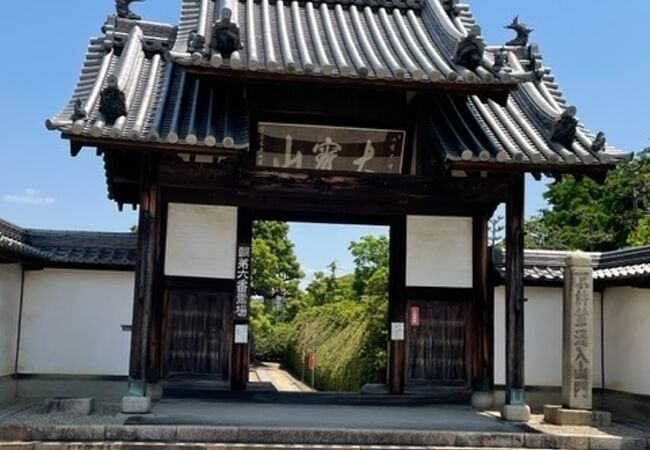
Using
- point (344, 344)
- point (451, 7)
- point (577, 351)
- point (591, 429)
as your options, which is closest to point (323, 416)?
point (591, 429)

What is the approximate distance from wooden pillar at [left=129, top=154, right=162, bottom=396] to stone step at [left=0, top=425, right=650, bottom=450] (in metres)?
1.24

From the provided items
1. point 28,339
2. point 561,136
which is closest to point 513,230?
point 561,136

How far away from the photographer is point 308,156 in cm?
1141

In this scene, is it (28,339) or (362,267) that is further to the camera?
(362,267)

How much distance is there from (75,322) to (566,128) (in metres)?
7.84

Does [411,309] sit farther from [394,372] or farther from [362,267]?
[362,267]

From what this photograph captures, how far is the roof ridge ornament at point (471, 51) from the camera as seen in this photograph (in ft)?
33.6

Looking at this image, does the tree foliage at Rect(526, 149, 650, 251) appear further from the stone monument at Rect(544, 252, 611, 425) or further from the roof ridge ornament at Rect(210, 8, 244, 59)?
the roof ridge ornament at Rect(210, 8, 244, 59)

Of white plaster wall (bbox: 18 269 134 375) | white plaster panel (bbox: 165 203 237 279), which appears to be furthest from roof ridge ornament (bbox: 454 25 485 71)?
white plaster wall (bbox: 18 269 134 375)

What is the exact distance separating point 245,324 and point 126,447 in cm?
312

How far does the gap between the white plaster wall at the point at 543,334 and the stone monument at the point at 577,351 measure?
149cm

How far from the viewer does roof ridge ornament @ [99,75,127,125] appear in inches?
372

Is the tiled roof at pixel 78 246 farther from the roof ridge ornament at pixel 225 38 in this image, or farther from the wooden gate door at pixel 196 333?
the roof ridge ornament at pixel 225 38

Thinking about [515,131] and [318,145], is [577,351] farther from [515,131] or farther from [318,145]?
[318,145]
